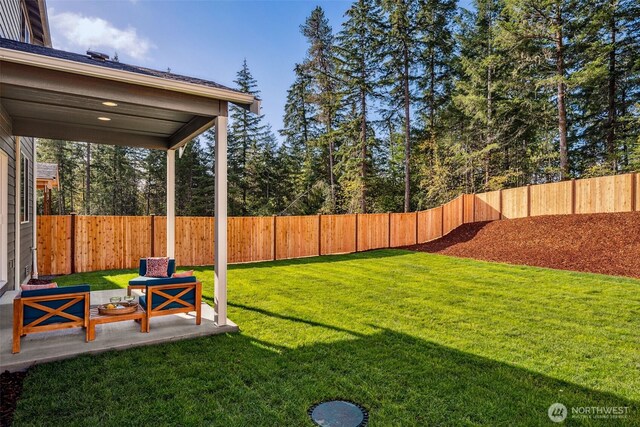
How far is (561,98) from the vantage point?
1473 cm

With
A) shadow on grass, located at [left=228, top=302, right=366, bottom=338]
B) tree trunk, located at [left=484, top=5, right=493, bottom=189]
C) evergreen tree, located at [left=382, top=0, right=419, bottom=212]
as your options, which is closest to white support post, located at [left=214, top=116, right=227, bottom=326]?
shadow on grass, located at [left=228, top=302, right=366, bottom=338]

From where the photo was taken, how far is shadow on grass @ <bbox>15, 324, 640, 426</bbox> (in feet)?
8.89

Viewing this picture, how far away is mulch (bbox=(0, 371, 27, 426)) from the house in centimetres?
272

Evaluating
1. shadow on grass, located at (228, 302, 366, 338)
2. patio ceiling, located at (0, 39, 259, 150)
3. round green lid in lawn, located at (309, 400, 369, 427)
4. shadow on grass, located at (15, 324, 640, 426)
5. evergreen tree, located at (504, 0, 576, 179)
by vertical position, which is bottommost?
round green lid in lawn, located at (309, 400, 369, 427)

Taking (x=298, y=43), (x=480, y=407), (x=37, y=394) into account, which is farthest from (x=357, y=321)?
(x=298, y=43)

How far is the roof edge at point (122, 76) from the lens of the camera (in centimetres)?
339

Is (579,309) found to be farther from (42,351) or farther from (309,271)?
(42,351)

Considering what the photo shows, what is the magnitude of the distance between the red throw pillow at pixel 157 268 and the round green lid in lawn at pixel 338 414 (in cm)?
494

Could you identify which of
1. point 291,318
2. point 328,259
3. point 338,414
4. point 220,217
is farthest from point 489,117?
point 338,414

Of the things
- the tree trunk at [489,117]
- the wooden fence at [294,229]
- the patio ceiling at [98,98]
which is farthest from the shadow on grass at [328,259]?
the tree trunk at [489,117]

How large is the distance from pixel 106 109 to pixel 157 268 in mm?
3095

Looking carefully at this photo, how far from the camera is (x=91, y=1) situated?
6.90m

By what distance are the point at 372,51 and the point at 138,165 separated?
66.7 ft

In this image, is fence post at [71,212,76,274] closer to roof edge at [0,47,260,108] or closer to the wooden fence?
the wooden fence
